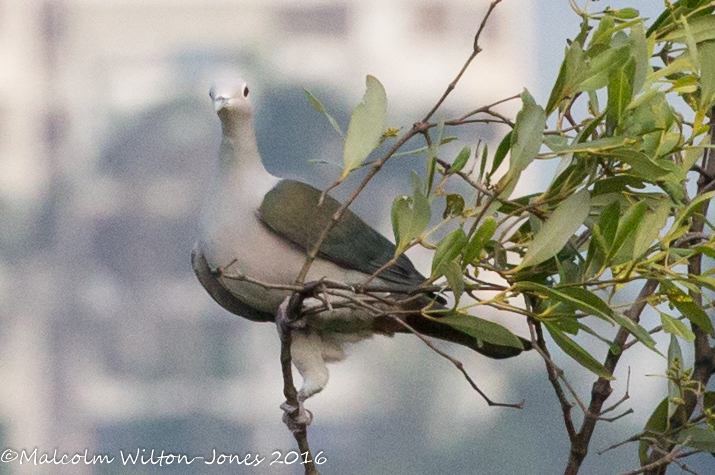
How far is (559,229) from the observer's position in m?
0.47

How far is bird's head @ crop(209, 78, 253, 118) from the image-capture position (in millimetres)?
614

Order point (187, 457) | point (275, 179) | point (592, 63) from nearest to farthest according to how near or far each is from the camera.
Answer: point (592, 63) → point (275, 179) → point (187, 457)

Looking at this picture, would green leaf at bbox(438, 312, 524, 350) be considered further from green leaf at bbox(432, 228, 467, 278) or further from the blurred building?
the blurred building

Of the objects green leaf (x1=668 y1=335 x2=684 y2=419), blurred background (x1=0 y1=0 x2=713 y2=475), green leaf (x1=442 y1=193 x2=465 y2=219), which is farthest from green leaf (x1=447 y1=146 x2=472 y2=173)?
blurred background (x1=0 y1=0 x2=713 y2=475)

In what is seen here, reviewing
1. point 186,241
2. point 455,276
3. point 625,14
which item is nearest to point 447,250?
point 455,276

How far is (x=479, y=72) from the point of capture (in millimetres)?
1046

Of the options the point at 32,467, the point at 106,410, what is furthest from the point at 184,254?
the point at 32,467

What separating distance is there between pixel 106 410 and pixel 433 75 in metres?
0.57

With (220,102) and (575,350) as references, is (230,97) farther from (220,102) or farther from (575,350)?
(575,350)

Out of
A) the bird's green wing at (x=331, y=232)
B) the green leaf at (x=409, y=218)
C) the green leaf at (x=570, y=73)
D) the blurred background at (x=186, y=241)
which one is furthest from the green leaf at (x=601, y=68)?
the blurred background at (x=186, y=241)

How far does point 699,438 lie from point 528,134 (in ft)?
0.94

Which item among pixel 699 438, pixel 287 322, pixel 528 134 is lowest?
pixel 699 438

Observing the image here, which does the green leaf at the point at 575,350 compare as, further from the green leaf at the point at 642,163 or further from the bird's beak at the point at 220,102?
the bird's beak at the point at 220,102

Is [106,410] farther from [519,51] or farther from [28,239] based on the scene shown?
[519,51]
